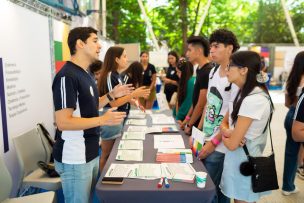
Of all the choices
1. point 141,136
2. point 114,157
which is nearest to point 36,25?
point 141,136

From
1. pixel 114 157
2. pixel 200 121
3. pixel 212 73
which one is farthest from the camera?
pixel 200 121

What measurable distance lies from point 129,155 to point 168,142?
0.41 meters

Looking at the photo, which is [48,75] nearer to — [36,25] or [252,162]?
[36,25]

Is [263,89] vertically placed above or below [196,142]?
above

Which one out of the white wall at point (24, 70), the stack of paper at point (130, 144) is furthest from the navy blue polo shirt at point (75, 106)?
the white wall at point (24, 70)

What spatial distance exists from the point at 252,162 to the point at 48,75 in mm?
2482

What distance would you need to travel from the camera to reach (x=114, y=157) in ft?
6.19

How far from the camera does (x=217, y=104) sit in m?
1.94

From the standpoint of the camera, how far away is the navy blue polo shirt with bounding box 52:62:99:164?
150cm

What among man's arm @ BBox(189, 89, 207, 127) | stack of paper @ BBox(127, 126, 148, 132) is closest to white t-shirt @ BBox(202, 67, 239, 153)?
man's arm @ BBox(189, 89, 207, 127)

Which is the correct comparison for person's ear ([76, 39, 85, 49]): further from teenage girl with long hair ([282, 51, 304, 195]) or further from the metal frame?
teenage girl with long hair ([282, 51, 304, 195])

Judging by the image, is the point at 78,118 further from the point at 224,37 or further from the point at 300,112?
the point at 300,112

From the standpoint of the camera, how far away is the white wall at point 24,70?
229 centimetres

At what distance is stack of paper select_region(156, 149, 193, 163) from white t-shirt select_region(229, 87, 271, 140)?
446mm
